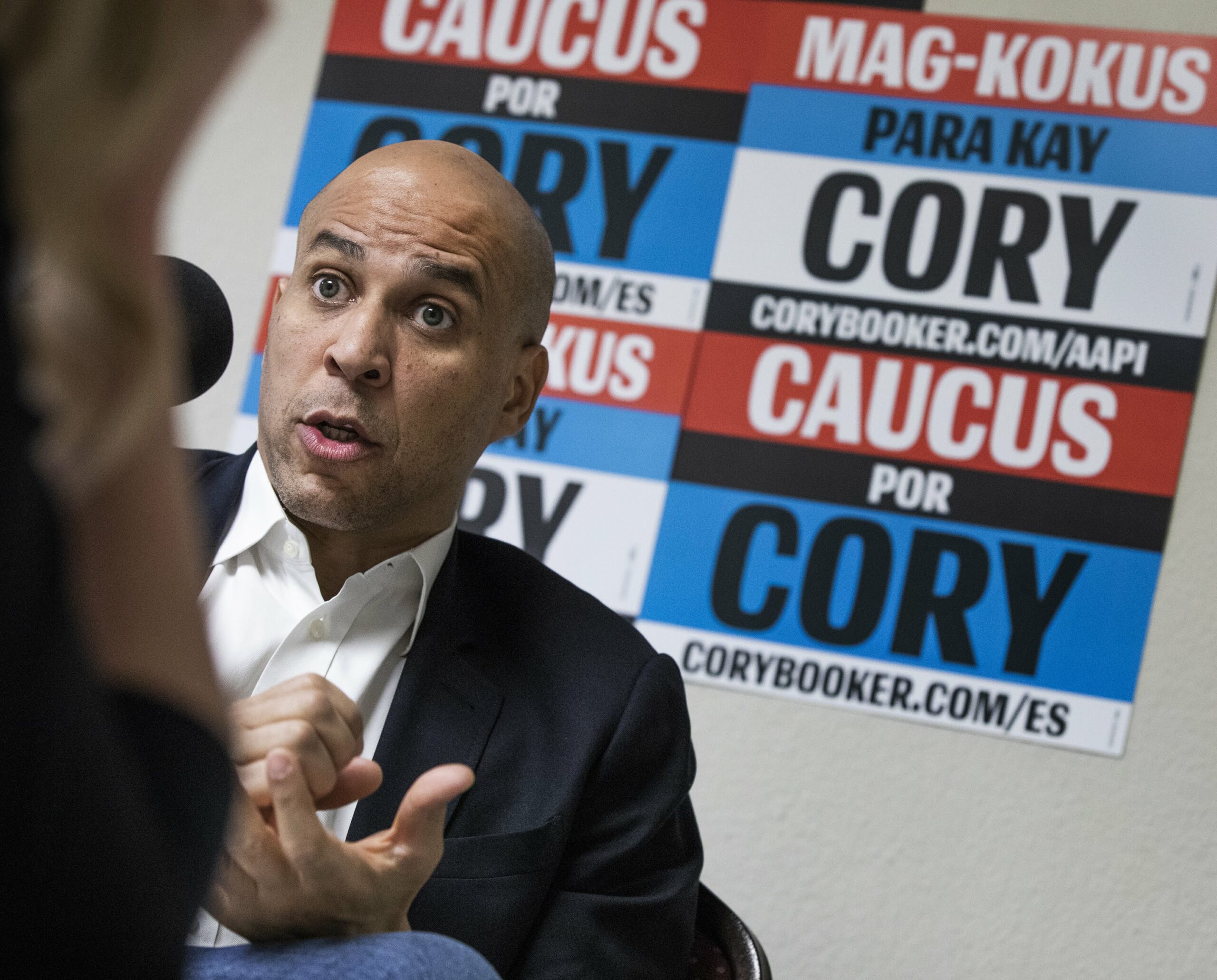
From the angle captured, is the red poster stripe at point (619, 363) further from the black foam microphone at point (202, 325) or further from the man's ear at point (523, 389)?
the black foam microphone at point (202, 325)

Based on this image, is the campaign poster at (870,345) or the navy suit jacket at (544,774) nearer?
the navy suit jacket at (544,774)

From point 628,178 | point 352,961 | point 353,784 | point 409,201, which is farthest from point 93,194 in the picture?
point 628,178

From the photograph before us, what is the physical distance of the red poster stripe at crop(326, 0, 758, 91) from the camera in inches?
86.3

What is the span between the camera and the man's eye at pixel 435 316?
137 cm

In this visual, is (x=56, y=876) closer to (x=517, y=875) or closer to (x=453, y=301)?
(x=517, y=875)

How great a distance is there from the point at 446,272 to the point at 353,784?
652mm

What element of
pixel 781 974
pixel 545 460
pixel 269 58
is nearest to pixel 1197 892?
pixel 781 974

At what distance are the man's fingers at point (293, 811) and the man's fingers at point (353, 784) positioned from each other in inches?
0.6

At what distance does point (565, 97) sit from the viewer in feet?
7.34

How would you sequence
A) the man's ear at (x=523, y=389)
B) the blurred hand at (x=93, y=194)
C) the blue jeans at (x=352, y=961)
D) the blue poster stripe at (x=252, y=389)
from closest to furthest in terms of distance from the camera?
the blurred hand at (x=93, y=194) < the blue jeans at (x=352, y=961) < the man's ear at (x=523, y=389) < the blue poster stripe at (x=252, y=389)

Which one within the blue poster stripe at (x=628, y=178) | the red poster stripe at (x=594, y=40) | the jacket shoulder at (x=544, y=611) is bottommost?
the jacket shoulder at (x=544, y=611)

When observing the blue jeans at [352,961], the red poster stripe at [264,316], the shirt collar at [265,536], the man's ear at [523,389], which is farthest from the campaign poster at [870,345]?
the blue jeans at [352,961]

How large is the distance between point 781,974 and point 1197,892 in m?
0.58

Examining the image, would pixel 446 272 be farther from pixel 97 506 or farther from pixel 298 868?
pixel 97 506
